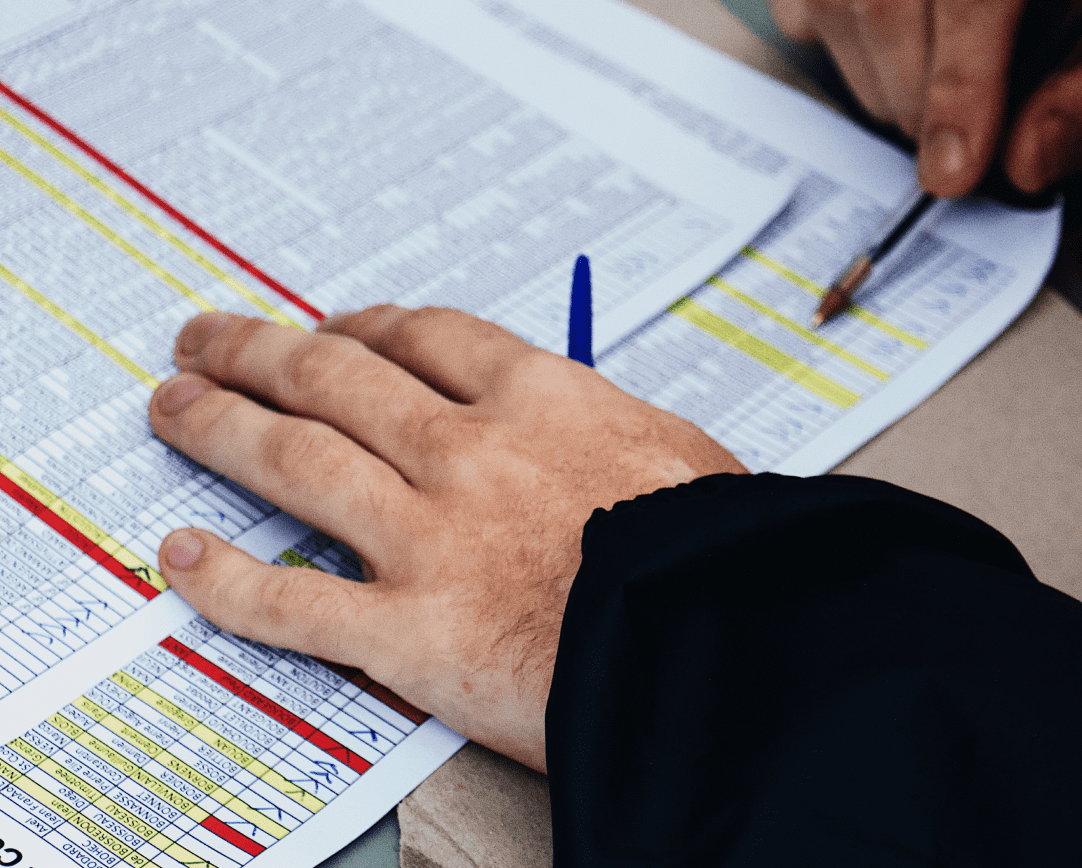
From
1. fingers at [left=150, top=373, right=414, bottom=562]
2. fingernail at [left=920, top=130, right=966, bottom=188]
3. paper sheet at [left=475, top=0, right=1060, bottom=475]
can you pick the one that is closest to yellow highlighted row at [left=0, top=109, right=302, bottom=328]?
fingers at [left=150, top=373, right=414, bottom=562]

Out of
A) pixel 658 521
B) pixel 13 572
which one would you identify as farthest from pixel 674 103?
pixel 13 572

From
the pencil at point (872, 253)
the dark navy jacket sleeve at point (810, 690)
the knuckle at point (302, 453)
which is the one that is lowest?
the pencil at point (872, 253)

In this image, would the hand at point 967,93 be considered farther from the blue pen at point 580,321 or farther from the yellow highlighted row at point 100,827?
the yellow highlighted row at point 100,827

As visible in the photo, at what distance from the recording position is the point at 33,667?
52 cm

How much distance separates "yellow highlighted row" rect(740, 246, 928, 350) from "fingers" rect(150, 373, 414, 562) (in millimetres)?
385

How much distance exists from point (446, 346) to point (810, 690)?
1.08 feet

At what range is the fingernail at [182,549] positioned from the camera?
0.55 metres

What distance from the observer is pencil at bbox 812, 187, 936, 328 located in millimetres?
773

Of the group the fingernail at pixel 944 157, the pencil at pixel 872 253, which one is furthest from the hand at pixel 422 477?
the fingernail at pixel 944 157

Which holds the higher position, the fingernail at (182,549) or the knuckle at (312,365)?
the knuckle at (312,365)

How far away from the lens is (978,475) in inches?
26.9

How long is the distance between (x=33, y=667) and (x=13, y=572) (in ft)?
0.20

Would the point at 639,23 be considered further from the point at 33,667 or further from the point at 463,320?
the point at 33,667

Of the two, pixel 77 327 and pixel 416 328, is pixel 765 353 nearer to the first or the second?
pixel 416 328
